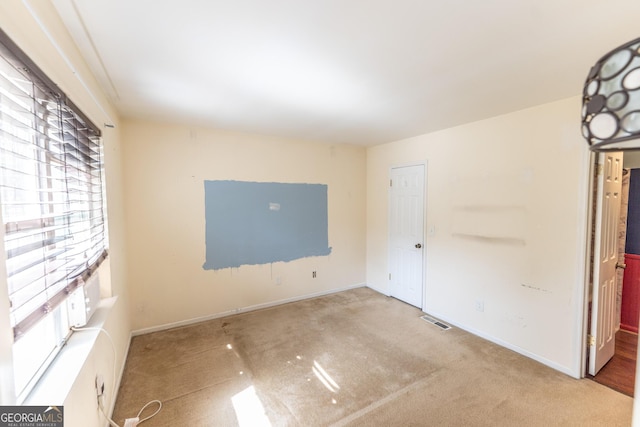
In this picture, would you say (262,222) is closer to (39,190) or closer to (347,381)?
(347,381)

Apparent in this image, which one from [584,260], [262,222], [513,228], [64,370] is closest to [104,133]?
[64,370]

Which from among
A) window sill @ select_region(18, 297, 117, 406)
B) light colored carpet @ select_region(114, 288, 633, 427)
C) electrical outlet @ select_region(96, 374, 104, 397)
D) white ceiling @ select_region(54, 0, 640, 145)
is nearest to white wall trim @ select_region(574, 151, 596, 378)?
A: light colored carpet @ select_region(114, 288, 633, 427)

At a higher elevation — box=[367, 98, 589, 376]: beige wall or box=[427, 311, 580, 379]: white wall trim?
box=[367, 98, 589, 376]: beige wall

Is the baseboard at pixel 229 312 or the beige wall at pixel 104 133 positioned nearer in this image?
the beige wall at pixel 104 133

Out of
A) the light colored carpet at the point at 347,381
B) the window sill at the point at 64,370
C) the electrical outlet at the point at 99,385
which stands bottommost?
the light colored carpet at the point at 347,381

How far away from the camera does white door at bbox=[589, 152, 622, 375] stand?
2199 millimetres

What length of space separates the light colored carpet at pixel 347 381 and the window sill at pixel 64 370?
75cm

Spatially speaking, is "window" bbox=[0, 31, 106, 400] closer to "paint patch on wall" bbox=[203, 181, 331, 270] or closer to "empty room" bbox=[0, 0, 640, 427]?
"empty room" bbox=[0, 0, 640, 427]

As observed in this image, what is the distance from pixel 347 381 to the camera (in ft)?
7.22

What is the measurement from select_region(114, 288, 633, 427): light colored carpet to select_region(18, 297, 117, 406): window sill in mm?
751

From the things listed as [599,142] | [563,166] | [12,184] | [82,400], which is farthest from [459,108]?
[82,400]

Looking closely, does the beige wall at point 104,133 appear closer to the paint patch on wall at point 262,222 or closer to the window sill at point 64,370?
the window sill at point 64,370

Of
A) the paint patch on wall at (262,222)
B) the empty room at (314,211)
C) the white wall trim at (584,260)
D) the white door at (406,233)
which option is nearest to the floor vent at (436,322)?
the empty room at (314,211)

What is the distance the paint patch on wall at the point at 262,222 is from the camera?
11.0ft
